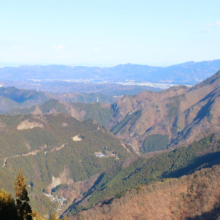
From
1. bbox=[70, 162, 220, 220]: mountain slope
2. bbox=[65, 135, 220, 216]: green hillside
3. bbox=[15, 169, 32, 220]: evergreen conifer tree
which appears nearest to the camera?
bbox=[15, 169, 32, 220]: evergreen conifer tree

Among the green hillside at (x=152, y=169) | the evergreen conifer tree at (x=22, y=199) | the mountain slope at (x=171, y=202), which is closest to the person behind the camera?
the evergreen conifer tree at (x=22, y=199)

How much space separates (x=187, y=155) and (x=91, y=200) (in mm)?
52955

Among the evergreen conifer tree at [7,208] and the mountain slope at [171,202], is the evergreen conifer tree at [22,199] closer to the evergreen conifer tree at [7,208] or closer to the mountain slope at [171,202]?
→ the evergreen conifer tree at [7,208]

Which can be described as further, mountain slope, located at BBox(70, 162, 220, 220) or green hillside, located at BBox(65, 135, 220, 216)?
green hillside, located at BBox(65, 135, 220, 216)

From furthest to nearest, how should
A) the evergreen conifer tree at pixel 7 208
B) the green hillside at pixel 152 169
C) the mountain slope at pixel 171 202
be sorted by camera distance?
the green hillside at pixel 152 169 < the mountain slope at pixel 171 202 < the evergreen conifer tree at pixel 7 208

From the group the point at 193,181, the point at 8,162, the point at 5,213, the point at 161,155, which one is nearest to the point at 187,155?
the point at 161,155

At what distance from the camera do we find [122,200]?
100375mm

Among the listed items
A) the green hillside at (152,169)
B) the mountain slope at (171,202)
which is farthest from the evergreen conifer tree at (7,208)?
the green hillside at (152,169)

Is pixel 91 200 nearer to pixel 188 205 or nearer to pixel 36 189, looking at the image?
pixel 36 189

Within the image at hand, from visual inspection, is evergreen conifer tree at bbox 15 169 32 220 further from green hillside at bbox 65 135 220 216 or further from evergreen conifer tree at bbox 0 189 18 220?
green hillside at bbox 65 135 220 216

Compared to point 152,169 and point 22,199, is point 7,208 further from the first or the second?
point 152,169

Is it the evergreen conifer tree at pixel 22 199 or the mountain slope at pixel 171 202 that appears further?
the mountain slope at pixel 171 202

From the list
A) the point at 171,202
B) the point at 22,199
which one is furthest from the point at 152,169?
the point at 22,199

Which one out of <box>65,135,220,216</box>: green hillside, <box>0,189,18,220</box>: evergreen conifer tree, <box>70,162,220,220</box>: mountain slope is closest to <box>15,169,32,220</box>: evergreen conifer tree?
<box>0,189,18,220</box>: evergreen conifer tree
